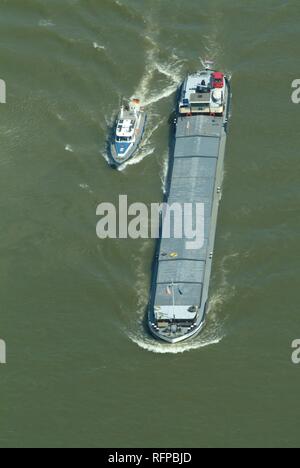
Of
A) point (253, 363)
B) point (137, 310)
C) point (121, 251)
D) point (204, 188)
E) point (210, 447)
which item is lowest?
point (210, 447)

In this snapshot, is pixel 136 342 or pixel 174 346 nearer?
pixel 174 346

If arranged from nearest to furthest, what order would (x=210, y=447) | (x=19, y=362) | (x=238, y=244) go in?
(x=210, y=447) < (x=19, y=362) < (x=238, y=244)

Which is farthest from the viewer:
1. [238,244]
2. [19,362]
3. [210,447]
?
[238,244]

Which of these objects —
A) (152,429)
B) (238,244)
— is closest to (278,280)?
(238,244)

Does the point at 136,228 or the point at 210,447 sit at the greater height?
the point at 136,228

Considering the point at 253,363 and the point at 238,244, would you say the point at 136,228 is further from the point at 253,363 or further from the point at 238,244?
the point at 253,363

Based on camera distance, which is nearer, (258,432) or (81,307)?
(258,432)

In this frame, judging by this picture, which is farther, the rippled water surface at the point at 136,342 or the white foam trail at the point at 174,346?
the white foam trail at the point at 174,346

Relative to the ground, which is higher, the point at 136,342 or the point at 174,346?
the point at 136,342

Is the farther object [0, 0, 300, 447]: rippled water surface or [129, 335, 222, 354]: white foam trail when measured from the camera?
[129, 335, 222, 354]: white foam trail
